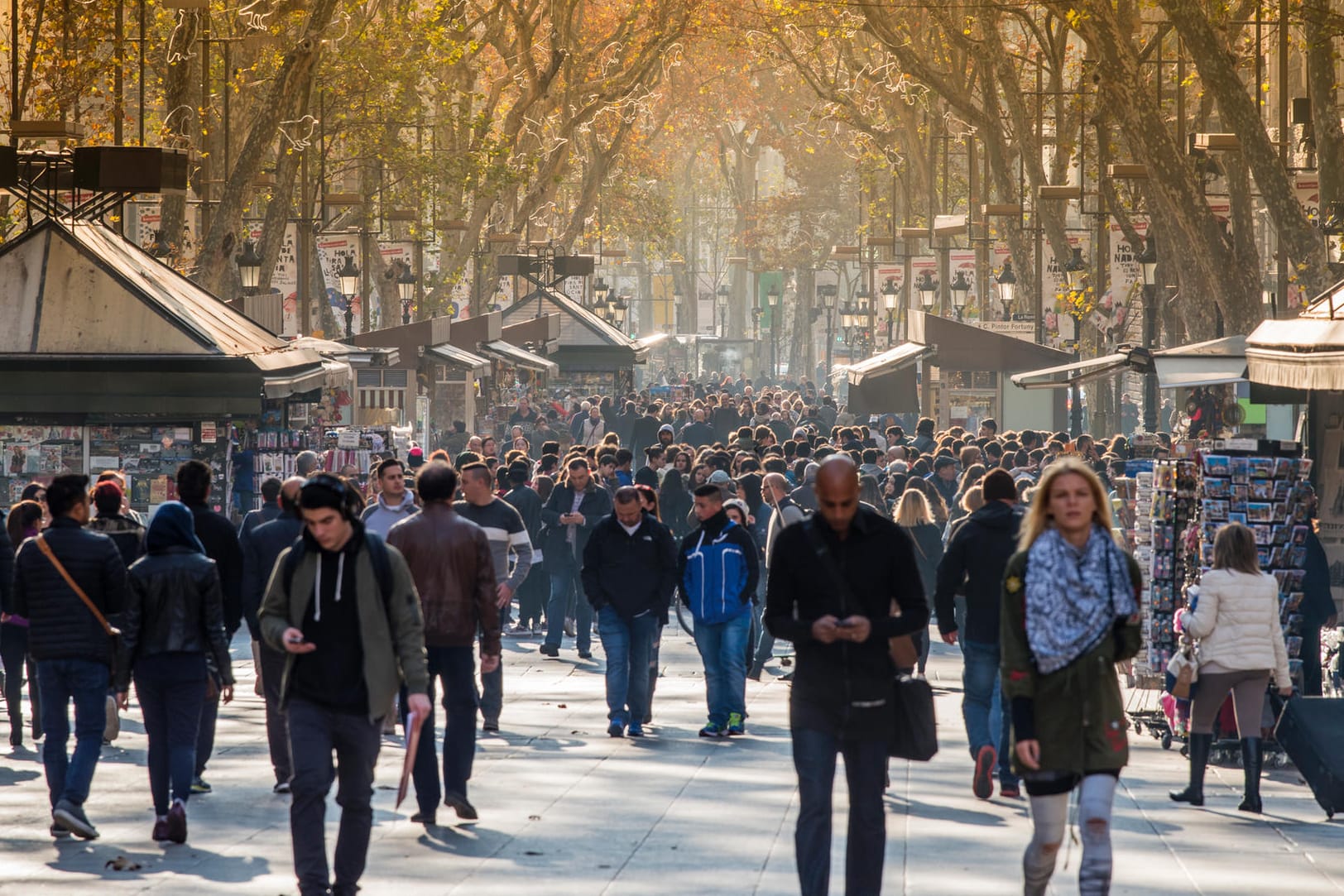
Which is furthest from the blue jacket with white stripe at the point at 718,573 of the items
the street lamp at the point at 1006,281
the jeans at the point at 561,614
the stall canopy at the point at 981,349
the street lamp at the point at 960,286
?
the street lamp at the point at 960,286

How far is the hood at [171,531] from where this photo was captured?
870 centimetres

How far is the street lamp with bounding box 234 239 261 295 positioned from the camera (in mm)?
26188

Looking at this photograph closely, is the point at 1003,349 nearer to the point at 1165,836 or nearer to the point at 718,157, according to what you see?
the point at 1165,836

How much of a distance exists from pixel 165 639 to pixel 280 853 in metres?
0.97

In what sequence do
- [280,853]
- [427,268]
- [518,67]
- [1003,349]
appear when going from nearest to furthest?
[280,853], [1003,349], [518,67], [427,268]

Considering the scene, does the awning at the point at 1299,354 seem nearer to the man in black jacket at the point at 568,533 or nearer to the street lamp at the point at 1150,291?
the man in black jacket at the point at 568,533

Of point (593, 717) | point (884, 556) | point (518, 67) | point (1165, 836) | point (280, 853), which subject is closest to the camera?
point (884, 556)

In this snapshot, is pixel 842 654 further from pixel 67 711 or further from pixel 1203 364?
pixel 1203 364

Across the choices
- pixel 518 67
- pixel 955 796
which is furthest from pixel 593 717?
pixel 518 67

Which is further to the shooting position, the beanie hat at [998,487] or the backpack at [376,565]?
the beanie hat at [998,487]

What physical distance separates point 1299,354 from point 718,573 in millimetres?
4436

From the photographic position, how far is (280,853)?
820 centimetres

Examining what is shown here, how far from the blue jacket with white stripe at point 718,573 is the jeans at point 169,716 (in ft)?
13.4

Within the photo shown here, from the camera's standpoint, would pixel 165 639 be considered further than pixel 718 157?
No
